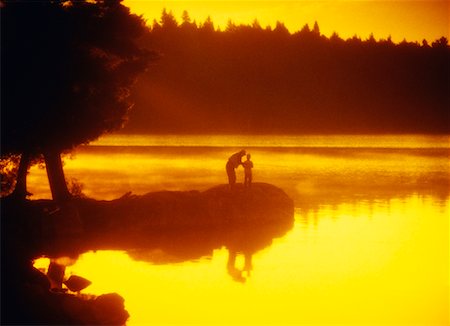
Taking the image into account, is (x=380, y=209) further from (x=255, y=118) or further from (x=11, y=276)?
(x=255, y=118)

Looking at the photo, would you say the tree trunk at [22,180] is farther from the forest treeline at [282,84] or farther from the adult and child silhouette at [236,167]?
the forest treeline at [282,84]

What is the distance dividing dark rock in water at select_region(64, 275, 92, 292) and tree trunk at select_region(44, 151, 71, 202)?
11251mm

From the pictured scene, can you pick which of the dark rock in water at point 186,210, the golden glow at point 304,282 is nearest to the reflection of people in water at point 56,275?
the golden glow at point 304,282

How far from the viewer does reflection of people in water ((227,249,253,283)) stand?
19.6m

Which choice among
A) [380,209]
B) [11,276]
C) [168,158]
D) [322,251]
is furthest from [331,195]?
[168,158]

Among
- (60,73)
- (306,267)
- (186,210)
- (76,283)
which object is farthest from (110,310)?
(60,73)

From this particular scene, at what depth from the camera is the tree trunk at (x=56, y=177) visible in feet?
96.2

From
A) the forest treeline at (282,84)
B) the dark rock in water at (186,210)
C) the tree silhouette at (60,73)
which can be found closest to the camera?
the tree silhouette at (60,73)

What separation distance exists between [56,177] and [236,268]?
12213 mm

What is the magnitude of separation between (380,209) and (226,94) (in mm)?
104942

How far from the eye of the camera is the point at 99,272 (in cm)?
2028

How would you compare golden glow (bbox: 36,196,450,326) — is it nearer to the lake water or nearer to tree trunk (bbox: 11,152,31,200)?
the lake water

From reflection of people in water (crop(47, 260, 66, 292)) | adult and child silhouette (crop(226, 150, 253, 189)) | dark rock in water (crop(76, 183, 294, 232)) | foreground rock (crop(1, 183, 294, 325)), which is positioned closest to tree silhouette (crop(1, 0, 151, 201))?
foreground rock (crop(1, 183, 294, 325))

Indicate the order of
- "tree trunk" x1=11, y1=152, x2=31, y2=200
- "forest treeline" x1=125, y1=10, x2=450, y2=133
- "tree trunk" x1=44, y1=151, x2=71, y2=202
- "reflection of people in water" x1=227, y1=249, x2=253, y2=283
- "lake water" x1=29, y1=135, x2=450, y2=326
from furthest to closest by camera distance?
"forest treeline" x1=125, y1=10, x2=450, y2=133 < "tree trunk" x1=44, y1=151, x2=71, y2=202 < "tree trunk" x1=11, y1=152, x2=31, y2=200 < "reflection of people in water" x1=227, y1=249, x2=253, y2=283 < "lake water" x1=29, y1=135, x2=450, y2=326
